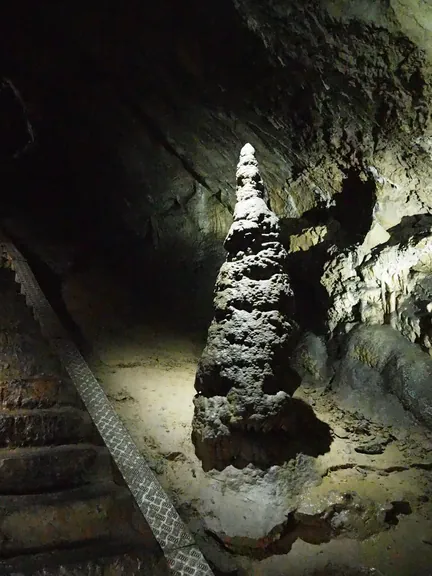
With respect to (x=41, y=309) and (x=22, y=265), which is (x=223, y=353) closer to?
(x=41, y=309)

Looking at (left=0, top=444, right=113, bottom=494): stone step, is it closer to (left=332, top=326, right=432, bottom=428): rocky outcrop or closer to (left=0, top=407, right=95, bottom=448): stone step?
(left=0, top=407, right=95, bottom=448): stone step

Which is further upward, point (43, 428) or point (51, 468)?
point (43, 428)

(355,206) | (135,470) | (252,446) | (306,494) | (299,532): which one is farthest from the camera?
(355,206)

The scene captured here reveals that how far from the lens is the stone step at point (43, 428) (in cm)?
381

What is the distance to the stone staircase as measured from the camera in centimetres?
292

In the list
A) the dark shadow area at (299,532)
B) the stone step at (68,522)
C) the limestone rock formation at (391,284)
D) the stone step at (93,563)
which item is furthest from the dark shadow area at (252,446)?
the limestone rock formation at (391,284)

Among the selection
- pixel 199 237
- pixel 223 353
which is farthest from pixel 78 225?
pixel 223 353

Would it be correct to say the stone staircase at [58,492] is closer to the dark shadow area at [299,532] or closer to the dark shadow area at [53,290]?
the dark shadow area at [299,532]

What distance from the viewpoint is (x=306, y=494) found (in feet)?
14.2

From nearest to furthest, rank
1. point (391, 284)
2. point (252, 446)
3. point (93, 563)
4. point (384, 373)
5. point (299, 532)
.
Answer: point (93, 563) < point (299, 532) < point (252, 446) < point (384, 373) < point (391, 284)

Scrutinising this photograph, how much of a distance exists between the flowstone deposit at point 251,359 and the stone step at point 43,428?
1236mm

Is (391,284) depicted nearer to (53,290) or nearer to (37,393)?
(37,393)

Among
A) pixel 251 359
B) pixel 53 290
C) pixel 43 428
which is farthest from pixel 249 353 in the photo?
pixel 53 290

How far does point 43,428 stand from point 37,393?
503 mm
